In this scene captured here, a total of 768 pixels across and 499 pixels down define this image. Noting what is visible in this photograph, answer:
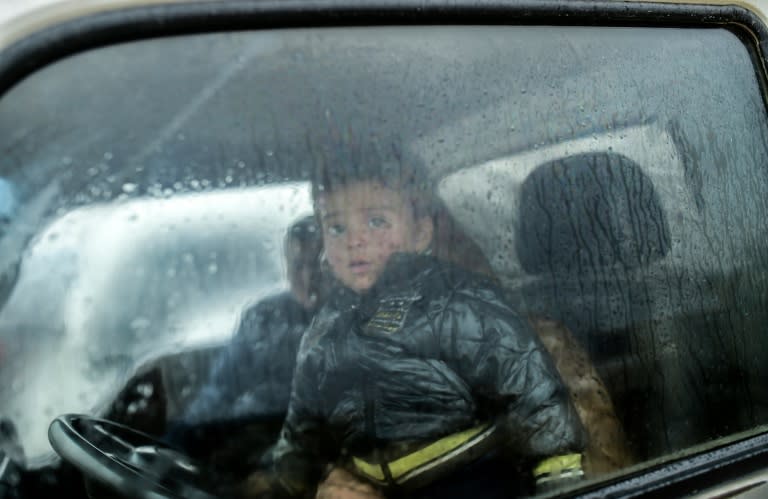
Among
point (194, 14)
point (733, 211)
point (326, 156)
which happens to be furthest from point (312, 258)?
point (733, 211)

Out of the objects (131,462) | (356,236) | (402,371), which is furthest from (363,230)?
(131,462)

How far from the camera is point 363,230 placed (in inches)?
51.0

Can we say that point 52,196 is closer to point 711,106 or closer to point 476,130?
point 476,130

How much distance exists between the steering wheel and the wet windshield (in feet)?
0.15

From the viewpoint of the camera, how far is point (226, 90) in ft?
4.21

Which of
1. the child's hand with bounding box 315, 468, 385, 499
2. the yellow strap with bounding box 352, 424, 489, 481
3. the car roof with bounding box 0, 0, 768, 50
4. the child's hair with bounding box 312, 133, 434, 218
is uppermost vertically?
the car roof with bounding box 0, 0, 768, 50

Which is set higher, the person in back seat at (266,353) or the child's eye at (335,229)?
the child's eye at (335,229)

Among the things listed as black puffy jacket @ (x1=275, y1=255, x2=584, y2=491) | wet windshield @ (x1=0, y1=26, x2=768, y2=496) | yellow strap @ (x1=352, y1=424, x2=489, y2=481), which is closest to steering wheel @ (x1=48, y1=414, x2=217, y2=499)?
wet windshield @ (x1=0, y1=26, x2=768, y2=496)

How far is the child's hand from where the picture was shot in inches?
52.3

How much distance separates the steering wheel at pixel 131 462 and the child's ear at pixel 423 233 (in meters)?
0.50

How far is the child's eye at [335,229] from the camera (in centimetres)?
128

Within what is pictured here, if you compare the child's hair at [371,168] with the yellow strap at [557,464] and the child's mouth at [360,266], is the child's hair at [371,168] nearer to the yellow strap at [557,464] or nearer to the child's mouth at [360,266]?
the child's mouth at [360,266]

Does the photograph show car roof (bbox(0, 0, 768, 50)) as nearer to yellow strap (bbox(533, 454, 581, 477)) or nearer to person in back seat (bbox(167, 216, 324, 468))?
person in back seat (bbox(167, 216, 324, 468))

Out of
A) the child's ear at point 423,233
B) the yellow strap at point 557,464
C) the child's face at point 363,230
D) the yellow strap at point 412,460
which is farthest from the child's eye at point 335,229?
the yellow strap at point 557,464
